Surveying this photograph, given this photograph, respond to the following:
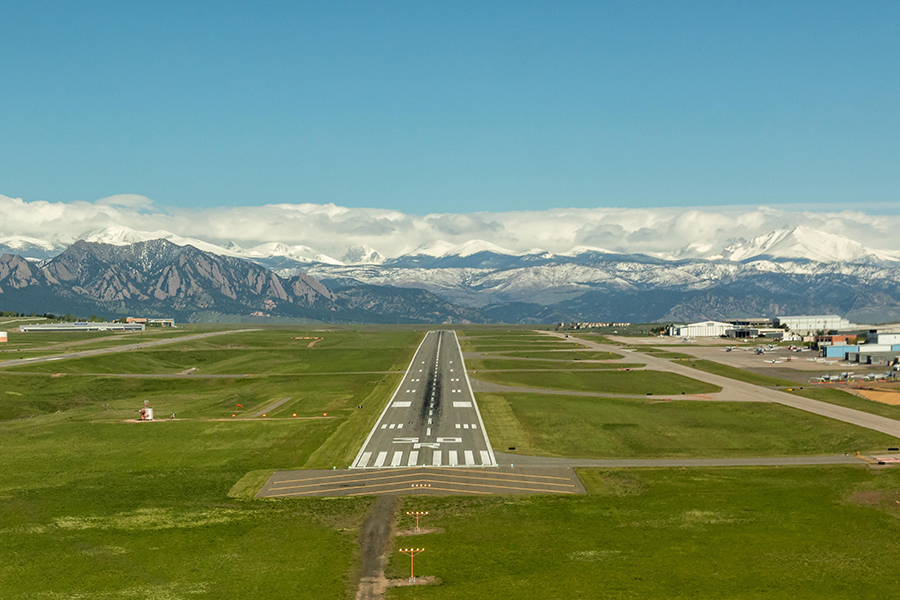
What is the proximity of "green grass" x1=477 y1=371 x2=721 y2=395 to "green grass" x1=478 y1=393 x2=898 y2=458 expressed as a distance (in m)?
17.9

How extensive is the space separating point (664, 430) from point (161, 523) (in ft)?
222

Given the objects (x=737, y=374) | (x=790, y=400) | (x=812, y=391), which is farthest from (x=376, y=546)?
(x=737, y=374)

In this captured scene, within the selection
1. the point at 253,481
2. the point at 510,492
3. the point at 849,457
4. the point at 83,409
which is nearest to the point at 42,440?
the point at 83,409

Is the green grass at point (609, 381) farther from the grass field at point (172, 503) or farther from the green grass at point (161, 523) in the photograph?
the green grass at point (161, 523)

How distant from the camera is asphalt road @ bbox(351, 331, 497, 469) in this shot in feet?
265

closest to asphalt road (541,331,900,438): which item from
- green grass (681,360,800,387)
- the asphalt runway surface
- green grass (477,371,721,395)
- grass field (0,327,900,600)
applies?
green grass (681,360,800,387)

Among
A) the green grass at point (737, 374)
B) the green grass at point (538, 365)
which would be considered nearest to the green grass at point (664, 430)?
the green grass at point (737, 374)

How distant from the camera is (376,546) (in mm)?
53906

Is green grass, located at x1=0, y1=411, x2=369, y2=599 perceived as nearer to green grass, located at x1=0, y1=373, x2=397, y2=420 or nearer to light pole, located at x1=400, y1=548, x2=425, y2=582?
light pole, located at x1=400, y1=548, x2=425, y2=582

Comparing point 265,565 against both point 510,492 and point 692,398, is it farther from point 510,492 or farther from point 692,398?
point 692,398

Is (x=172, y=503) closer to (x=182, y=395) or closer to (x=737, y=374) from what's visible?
(x=182, y=395)

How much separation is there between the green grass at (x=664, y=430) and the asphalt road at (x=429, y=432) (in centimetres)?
334

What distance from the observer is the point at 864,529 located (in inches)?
2265

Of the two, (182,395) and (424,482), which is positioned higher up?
(424,482)
